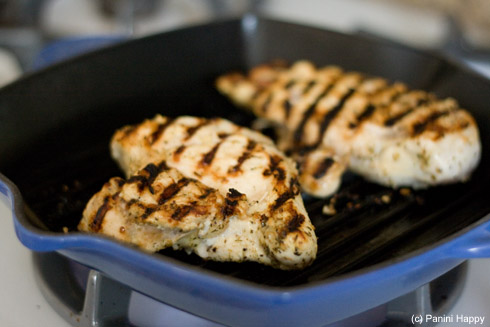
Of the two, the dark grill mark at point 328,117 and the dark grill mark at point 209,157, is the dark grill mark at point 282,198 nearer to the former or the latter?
the dark grill mark at point 209,157

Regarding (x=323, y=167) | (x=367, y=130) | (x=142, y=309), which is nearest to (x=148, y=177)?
(x=142, y=309)

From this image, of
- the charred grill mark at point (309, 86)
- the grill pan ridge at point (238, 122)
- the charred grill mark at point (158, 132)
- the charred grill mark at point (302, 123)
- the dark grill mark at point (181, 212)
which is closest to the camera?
the grill pan ridge at point (238, 122)

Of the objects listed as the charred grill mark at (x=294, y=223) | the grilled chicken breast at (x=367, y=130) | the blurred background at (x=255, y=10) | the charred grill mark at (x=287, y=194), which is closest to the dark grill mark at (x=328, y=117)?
the grilled chicken breast at (x=367, y=130)

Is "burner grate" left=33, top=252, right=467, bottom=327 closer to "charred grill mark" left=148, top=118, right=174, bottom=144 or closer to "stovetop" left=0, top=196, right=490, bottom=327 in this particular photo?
"stovetop" left=0, top=196, right=490, bottom=327

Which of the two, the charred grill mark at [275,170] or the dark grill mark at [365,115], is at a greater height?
the dark grill mark at [365,115]

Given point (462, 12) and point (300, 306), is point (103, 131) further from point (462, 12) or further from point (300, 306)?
point (462, 12)

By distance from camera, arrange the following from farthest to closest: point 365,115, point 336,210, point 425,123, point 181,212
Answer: point 365,115 < point 425,123 < point 336,210 < point 181,212

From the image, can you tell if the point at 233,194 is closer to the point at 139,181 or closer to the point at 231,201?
the point at 231,201
